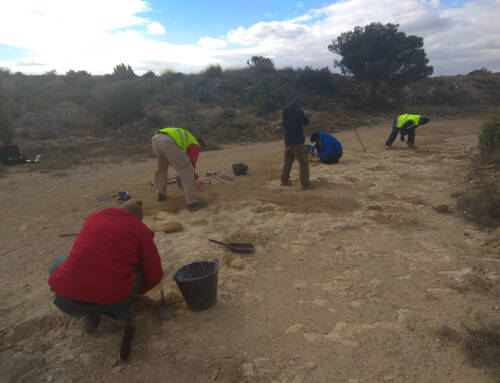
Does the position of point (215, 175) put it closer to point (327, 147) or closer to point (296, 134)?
point (296, 134)

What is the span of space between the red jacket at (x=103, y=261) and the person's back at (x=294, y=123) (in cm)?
399

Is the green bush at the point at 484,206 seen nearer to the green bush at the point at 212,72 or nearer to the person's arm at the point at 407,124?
the person's arm at the point at 407,124

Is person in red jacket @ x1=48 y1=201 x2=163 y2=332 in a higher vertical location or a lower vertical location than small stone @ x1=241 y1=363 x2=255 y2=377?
higher

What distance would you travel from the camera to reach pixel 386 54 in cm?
2220

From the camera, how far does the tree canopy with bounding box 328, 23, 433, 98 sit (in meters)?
22.0

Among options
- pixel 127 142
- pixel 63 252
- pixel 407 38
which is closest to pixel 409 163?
pixel 63 252

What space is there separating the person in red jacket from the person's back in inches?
155

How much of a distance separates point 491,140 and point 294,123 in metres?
4.58

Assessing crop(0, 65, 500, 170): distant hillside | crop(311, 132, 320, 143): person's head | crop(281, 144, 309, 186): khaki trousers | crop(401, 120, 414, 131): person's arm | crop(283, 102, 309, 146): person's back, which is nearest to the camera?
crop(283, 102, 309, 146): person's back

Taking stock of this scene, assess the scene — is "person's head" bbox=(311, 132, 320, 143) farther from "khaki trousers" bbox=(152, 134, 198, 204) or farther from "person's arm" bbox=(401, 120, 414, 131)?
"khaki trousers" bbox=(152, 134, 198, 204)

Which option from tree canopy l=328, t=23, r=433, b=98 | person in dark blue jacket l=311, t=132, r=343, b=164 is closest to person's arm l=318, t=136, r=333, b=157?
person in dark blue jacket l=311, t=132, r=343, b=164

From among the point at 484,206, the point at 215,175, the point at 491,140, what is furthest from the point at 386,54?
the point at 484,206

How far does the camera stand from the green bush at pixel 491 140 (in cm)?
674

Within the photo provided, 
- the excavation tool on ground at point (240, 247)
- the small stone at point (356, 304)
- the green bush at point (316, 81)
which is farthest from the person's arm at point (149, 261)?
the green bush at point (316, 81)
